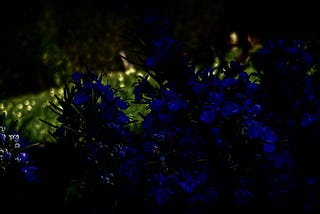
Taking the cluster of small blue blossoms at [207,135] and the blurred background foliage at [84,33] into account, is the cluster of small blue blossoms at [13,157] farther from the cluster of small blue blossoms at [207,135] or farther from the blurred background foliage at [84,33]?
the blurred background foliage at [84,33]

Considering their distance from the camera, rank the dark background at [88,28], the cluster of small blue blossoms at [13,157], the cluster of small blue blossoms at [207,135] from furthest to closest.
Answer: the dark background at [88,28] → the cluster of small blue blossoms at [13,157] → the cluster of small blue blossoms at [207,135]

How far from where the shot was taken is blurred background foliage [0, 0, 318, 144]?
572cm

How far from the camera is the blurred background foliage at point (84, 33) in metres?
5.72

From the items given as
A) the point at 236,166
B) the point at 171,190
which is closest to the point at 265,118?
the point at 236,166

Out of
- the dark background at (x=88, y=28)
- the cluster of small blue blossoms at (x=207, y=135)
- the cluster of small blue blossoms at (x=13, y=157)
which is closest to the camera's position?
the cluster of small blue blossoms at (x=207, y=135)

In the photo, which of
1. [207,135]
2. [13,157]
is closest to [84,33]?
[13,157]

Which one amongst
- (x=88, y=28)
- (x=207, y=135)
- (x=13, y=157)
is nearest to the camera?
(x=207, y=135)

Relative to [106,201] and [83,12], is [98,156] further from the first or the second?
[83,12]

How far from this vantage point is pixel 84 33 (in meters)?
5.93

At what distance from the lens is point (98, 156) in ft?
7.22

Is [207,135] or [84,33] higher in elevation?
[84,33]

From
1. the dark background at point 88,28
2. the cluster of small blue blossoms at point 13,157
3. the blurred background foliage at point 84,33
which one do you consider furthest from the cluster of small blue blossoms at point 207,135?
the dark background at point 88,28

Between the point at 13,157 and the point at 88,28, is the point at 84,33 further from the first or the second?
the point at 13,157

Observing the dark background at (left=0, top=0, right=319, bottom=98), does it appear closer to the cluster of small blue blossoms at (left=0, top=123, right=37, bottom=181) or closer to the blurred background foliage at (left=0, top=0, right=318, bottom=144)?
A: the blurred background foliage at (left=0, top=0, right=318, bottom=144)
